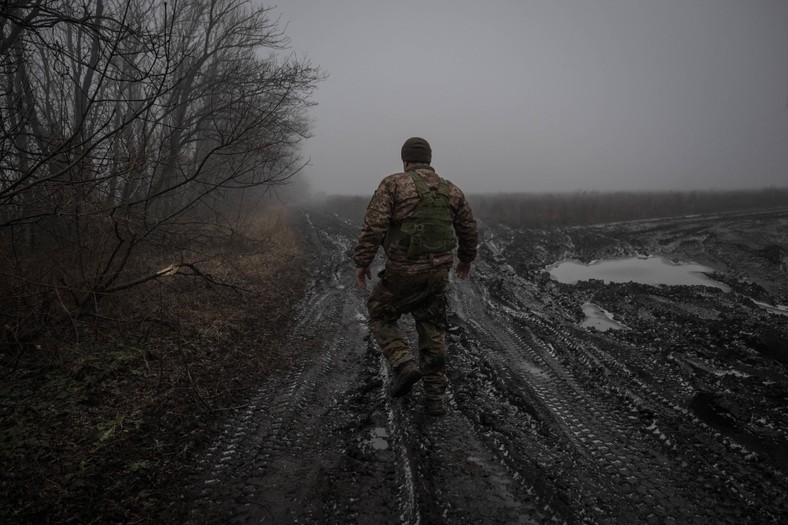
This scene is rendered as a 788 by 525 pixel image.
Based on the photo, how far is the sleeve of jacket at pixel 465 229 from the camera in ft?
11.0

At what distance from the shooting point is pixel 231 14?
39.2 feet

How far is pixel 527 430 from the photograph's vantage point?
2.76 m

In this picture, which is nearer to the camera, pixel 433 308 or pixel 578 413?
pixel 578 413

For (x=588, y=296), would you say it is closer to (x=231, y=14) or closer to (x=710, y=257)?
(x=710, y=257)

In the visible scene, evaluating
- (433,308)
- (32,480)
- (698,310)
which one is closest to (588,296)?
(698,310)

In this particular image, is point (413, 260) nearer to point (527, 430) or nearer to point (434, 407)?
point (434, 407)

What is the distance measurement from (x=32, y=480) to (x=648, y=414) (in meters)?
4.31

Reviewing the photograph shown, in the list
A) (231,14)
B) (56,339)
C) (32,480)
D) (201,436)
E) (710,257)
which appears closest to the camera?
(32,480)

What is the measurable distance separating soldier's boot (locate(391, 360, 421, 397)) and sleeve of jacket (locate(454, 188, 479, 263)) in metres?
1.13

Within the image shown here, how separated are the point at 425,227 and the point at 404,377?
129cm

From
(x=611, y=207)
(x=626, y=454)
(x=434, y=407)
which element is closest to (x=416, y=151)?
(x=434, y=407)

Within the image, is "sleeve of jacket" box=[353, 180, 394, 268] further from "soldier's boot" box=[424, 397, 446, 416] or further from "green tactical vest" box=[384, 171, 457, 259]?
"soldier's boot" box=[424, 397, 446, 416]

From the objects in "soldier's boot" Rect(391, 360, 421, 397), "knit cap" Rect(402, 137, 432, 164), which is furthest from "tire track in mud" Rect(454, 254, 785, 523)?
"knit cap" Rect(402, 137, 432, 164)

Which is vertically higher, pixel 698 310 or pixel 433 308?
pixel 433 308
